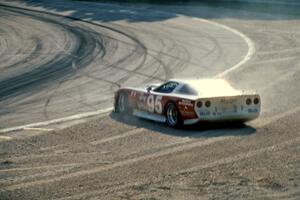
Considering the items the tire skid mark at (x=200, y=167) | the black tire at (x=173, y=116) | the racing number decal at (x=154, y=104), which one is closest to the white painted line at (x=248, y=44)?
the racing number decal at (x=154, y=104)

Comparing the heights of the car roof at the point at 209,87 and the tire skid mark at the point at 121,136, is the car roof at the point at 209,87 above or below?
above

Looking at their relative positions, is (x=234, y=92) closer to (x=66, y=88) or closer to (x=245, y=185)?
(x=245, y=185)

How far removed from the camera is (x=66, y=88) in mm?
23234

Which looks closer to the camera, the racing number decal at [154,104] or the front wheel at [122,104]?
the racing number decal at [154,104]

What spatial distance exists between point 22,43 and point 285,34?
10974 mm

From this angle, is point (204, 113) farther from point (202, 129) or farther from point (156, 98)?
point (156, 98)

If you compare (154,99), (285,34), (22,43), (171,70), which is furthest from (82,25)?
(154,99)

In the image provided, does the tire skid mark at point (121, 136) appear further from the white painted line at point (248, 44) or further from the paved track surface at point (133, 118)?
the white painted line at point (248, 44)

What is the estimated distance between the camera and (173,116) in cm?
1730

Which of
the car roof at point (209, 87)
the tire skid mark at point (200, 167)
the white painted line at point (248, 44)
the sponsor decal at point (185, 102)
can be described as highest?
the car roof at point (209, 87)

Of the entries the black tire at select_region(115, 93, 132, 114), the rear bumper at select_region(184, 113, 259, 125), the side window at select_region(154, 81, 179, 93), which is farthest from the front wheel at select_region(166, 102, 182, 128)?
the black tire at select_region(115, 93, 132, 114)

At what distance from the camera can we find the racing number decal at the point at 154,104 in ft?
57.8

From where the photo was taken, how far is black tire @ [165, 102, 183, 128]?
16984 millimetres

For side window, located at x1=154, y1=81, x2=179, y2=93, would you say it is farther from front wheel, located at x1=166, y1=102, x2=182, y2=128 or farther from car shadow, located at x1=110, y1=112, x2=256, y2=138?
car shadow, located at x1=110, y1=112, x2=256, y2=138
